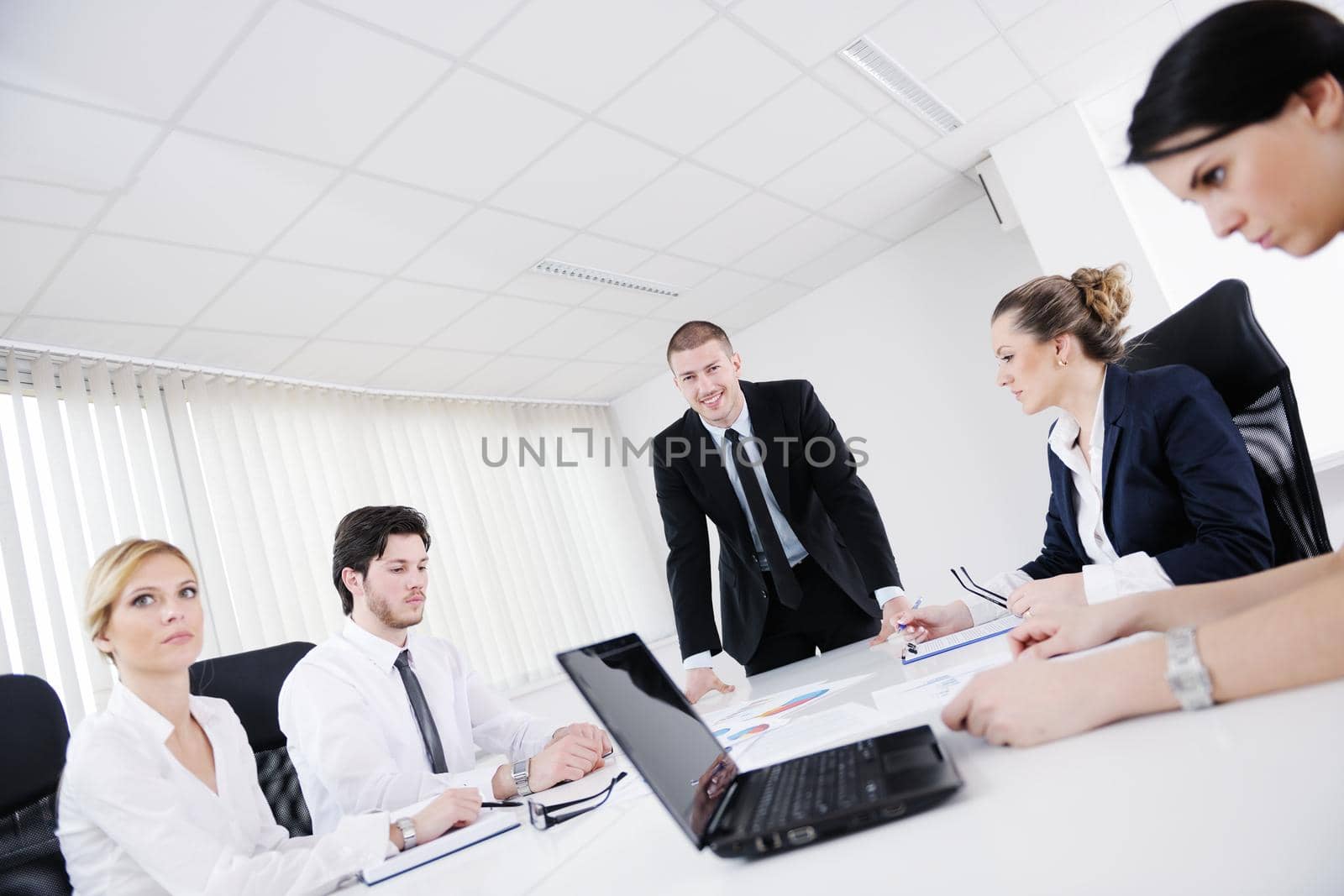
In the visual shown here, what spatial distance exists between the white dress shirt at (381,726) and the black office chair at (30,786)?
1.43 feet

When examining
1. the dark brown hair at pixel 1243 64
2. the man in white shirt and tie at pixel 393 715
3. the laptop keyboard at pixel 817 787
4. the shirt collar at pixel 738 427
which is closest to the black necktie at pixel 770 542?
the shirt collar at pixel 738 427

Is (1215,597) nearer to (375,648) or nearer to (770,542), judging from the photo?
(770,542)

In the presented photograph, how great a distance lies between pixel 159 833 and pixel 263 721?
2.64 ft

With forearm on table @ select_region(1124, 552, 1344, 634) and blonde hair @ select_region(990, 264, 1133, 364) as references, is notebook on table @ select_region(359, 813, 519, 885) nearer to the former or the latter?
forearm on table @ select_region(1124, 552, 1344, 634)

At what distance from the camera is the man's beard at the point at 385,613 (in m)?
2.24

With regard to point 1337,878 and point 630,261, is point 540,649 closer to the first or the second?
point 630,261

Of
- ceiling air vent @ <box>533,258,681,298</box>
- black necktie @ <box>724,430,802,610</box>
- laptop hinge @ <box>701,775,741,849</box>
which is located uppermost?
ceiling air vent @ <box>533,258,681,298</box>

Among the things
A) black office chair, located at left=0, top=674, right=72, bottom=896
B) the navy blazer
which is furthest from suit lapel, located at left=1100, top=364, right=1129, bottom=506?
black office chair, located at left=0, top=674, right=72, bottom=896

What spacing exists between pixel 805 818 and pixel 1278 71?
2.81 ft

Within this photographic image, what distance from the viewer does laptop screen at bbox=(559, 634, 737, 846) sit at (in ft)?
2.53

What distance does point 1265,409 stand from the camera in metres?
1.54

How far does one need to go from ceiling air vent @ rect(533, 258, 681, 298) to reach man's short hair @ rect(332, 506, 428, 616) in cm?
201

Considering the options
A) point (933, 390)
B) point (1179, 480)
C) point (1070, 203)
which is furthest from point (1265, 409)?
point (933, 390)

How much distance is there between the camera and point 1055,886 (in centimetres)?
48
